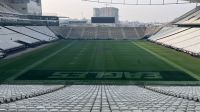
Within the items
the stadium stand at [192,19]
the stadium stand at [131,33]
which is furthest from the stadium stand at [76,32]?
the stadium stand at [192,19]

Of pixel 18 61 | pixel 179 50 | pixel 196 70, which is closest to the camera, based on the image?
pixel 196 70

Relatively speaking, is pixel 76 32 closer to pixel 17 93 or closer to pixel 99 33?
pixel 99 33

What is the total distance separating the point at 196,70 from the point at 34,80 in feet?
70.5

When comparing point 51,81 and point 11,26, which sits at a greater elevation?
point 11,26

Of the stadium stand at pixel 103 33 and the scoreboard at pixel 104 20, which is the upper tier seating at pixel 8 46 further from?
the scoreboard at pixel 104 20

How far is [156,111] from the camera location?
13.2m

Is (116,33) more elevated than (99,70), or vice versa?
(116,33)

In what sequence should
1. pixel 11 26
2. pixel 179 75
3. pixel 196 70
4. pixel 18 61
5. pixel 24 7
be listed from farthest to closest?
1. pixel 24 7
2. pixel 11 26
3. pixel 18 61
4. pixel 196 70
5. pixel 179 75

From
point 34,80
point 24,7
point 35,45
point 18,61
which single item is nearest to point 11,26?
point 35,45

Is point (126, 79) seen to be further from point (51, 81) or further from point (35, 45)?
point (35, 45)

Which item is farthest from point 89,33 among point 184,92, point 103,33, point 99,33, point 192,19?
point 184,92

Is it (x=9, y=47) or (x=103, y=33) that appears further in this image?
(x=103, y=33)

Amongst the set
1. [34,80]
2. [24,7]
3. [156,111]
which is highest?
[24,7]

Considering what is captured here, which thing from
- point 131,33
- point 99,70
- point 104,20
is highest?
point 104,20
